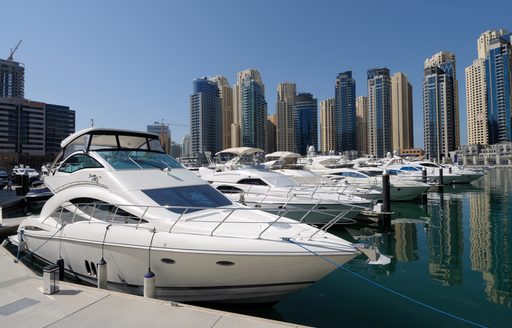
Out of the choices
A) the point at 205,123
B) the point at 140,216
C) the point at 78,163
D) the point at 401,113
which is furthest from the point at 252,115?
the point at 140,216

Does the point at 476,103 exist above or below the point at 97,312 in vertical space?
above

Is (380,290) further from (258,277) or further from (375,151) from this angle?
(375,151)

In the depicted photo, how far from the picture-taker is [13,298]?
5258 millimetres

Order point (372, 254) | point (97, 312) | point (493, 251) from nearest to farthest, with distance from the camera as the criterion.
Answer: point (97, 312) → point (372, 254) → point (493, 251)

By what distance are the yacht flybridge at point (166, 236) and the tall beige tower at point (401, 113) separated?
402ft

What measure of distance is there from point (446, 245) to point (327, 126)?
112470 mm

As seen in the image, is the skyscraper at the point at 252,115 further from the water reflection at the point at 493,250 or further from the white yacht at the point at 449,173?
the water reflection at the point at 493,250

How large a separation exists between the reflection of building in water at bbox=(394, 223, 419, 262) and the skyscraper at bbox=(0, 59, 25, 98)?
177 meters

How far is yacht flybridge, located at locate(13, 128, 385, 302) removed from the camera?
532 cm

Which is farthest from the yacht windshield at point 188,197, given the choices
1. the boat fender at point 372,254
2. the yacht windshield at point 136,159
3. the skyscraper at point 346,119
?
the skyscraper at point 346,119

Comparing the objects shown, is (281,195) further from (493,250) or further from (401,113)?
(401,113)

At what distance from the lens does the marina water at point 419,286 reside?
6.07 meters

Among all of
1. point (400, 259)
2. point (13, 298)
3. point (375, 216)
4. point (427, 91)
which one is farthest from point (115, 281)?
point (427, 91)

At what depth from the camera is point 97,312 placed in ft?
15.3
